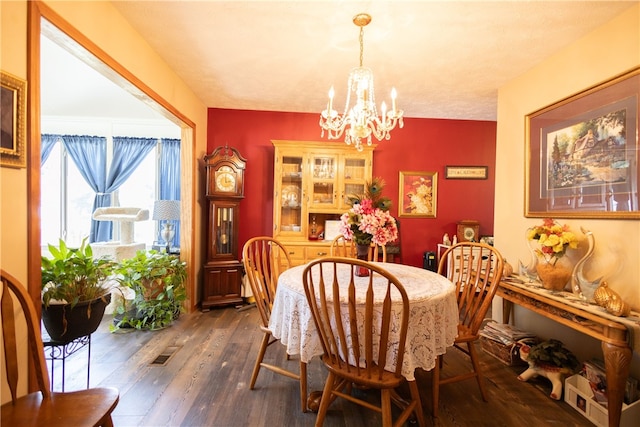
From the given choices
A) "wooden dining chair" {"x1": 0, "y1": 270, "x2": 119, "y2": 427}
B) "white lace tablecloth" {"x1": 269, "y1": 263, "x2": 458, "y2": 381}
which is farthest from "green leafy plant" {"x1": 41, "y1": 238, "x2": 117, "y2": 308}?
"white lace tablecloth" {"x1": 269, "y1": 263, "x2": 458, "y2": 381}

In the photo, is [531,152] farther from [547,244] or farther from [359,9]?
[359,9]

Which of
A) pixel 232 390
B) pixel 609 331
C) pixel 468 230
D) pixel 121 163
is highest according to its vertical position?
pixel 121 163

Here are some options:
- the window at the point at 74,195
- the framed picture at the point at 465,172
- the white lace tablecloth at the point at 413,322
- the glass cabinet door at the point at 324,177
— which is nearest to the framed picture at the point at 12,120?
the white lace tablecloth at the point at 413,322

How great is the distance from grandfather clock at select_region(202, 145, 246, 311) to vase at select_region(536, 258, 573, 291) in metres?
2.93

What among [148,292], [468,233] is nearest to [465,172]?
[468,233]

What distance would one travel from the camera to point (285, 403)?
Result: 5.54 ft

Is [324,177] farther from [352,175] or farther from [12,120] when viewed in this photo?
[12,120]

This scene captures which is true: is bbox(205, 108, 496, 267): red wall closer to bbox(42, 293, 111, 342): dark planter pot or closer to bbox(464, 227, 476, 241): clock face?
bbox(464, 227, 476, 241): clock face

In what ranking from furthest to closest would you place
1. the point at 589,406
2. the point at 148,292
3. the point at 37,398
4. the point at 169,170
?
the point at 169,170 < the point at 148,292 < the point at 589,406 < the point at 37,398

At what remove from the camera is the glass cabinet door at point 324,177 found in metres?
3.53

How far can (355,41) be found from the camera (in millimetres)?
2158

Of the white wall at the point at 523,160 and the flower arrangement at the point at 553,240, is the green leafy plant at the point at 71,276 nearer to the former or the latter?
the flower arrangement at the point at 553,240

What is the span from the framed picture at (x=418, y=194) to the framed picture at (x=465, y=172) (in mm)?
192

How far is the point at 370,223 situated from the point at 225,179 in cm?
222
